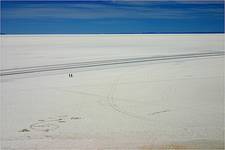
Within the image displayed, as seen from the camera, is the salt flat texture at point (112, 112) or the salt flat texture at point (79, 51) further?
the salt flat texture at point (79, 51)

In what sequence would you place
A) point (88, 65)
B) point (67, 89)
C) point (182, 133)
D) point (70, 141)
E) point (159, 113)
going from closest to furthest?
A: point (70, 141), point (182, 133), point (159, 113), point (67, 89), point (88, 65)

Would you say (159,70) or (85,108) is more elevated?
(159,70)

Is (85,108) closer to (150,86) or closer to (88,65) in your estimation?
(150,86)

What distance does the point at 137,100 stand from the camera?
719cm

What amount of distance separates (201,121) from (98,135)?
1.62 m

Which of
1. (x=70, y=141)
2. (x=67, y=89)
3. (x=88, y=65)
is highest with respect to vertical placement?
(x=88, y=65)

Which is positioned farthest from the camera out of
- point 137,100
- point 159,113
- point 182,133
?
point 137,100

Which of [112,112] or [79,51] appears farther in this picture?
[79,51]

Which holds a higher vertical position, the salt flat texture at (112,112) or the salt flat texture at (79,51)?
the salt flat texture at (79,51)

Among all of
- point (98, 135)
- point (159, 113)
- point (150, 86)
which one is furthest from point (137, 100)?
point (98, 135)

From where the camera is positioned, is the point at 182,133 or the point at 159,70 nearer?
the point at 182,133

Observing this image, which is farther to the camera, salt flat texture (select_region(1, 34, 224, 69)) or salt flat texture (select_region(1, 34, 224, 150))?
salt flat texture (select_region(1, 34, 224, 69))

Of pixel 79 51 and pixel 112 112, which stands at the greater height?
pixel 79 51

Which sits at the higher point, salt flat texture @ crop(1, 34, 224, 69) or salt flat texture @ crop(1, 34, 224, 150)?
salt flat texture @ crop(1, 34, 224, 69)
